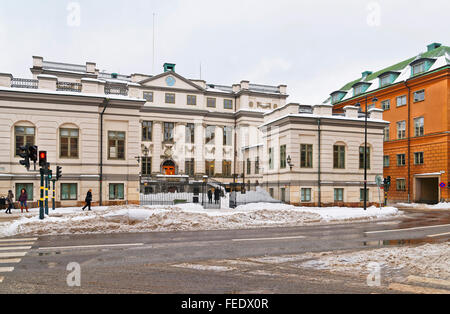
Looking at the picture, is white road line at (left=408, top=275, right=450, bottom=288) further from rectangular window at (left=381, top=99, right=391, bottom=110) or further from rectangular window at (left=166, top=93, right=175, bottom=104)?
rectangular window at (left=166, top=93, right=175, bottom=104)

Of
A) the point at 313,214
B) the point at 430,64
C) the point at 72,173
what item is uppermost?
the point at 430,64

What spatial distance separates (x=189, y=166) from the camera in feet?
183

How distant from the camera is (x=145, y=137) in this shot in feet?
176

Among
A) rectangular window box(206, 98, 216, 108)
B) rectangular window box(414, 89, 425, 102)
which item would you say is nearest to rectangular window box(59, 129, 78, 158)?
rectangular window box(206, 98, 216, 108)

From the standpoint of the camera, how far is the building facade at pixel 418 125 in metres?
40.9

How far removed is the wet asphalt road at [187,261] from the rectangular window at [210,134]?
41787mm

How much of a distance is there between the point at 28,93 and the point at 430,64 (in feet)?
140

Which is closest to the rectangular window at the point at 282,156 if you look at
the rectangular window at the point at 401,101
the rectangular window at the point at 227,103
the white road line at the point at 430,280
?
the rectangular window at the point at 401,101

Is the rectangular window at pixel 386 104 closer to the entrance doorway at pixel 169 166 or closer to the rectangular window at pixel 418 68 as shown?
the rectangular window at pixel 418 68

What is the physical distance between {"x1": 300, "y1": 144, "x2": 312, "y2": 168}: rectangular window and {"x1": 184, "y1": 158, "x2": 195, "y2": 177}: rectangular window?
25.1 m

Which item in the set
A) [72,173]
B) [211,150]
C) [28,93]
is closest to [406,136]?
[211,150]

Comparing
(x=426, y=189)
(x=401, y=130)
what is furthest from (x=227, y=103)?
(x=426, y=189)

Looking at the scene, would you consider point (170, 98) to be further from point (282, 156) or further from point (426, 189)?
point (426, 189)
